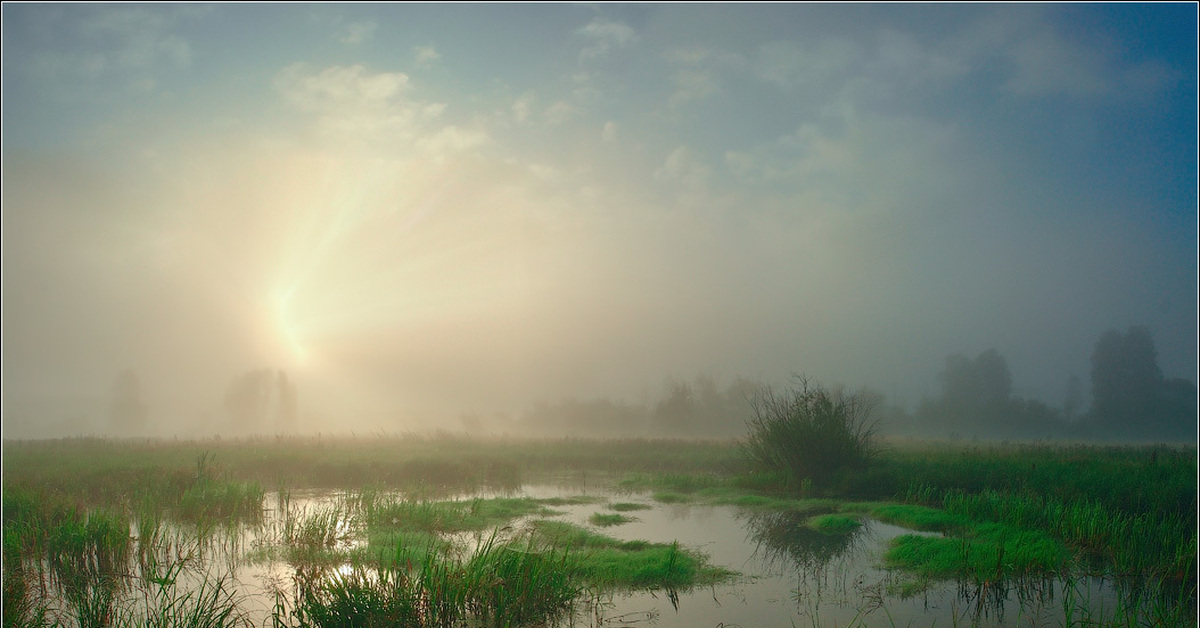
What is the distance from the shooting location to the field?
20.8ft

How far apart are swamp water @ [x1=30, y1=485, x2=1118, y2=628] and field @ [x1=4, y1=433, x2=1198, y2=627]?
0.14 feet

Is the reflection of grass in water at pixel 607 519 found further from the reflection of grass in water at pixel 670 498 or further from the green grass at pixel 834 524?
the green grass at pixel 834 524

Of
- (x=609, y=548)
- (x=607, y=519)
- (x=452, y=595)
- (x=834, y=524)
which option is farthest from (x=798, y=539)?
(x=452, y=595)

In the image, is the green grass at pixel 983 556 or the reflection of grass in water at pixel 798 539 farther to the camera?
the reflection of grass in water at pixel 798 539

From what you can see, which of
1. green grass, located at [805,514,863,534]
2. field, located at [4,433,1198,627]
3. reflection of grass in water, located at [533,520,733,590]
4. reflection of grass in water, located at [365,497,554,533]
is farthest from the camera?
green grass, located at [805,514,863,534]

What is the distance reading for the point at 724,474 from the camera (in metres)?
21.8

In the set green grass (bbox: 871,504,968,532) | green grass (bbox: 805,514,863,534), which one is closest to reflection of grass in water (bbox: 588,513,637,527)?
green grass (bbox: 805,514,863,534)

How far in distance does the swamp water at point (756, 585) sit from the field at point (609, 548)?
4 centimetres

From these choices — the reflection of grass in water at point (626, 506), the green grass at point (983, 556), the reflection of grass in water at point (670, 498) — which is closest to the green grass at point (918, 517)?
the green grass at point (983, 556)

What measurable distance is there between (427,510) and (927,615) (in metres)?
7.72

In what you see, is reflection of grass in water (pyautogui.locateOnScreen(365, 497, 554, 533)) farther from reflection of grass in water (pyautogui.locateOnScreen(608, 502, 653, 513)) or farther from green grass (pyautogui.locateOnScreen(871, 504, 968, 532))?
green grass (pyautogui.locateOnScreen(871, 504, 968, 532))

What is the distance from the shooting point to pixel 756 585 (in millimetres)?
8156

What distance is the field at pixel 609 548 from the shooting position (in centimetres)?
634

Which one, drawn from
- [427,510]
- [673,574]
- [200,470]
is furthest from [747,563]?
[200,470]
